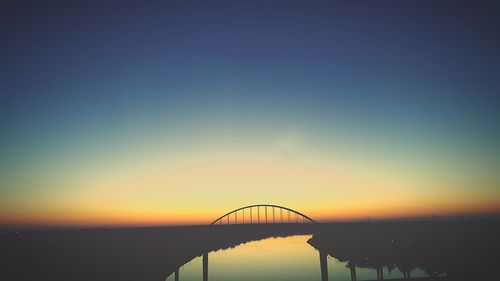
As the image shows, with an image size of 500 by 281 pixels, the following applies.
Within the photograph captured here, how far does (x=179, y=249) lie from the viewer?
83.1m

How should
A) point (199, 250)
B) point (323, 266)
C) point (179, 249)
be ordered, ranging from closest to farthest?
1. point (323, 266)
2. point (179, 249)
3. point (199, 250)

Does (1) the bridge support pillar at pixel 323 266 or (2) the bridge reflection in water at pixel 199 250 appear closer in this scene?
(2) the bridge reflection in water at pixel 199 250

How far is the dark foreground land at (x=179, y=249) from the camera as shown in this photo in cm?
5425

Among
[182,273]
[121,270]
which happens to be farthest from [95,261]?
[182,273]

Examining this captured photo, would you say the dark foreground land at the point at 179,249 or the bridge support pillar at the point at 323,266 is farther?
the bridge support pillar at the point at 323,266

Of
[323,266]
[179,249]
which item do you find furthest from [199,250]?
[323,266]

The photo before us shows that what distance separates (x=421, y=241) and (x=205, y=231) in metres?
69.0

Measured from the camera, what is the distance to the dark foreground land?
54250mm

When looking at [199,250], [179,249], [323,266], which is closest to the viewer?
[323,266]

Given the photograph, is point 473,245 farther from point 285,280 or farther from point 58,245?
point 58,245

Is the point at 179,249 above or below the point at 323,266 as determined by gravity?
above

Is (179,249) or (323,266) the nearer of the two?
(323,266)

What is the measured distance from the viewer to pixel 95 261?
192 feet

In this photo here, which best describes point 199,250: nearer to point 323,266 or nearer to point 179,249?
point 179,249
